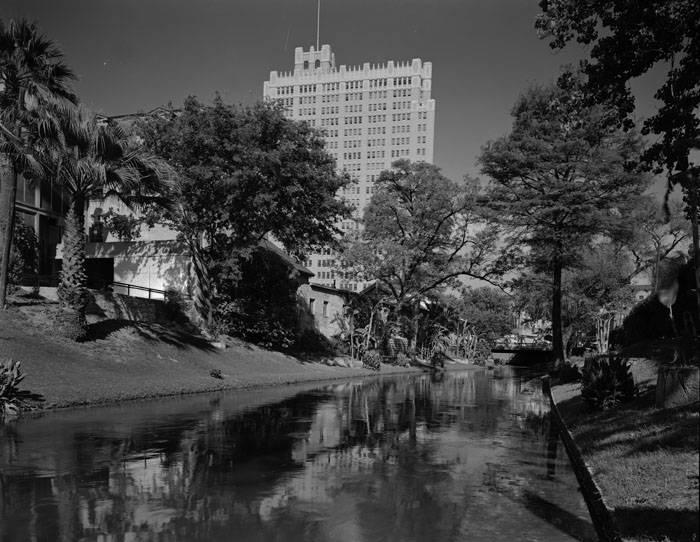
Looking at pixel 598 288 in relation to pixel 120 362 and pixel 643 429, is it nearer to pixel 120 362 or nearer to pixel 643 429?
pixel 120 362

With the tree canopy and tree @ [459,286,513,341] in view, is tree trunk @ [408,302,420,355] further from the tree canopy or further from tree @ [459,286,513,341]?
tree @ [459,286,513,341]

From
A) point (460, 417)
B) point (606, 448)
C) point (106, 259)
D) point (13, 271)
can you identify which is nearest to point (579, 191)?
point (460, 417)

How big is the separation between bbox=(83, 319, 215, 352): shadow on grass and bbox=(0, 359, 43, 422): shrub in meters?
7.12

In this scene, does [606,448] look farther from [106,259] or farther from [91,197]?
[106,259]

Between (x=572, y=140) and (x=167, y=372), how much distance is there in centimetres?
1966

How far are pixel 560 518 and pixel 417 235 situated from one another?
3758 centimetres

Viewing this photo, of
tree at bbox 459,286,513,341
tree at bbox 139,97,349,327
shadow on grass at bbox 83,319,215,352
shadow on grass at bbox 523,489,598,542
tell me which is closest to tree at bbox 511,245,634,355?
tree at bbox 459,286,513,341

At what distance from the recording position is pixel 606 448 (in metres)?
9.15

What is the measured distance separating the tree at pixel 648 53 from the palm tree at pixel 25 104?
1483cm

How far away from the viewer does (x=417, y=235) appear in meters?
44.1

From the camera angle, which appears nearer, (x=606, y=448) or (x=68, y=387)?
(x=606, y=448)

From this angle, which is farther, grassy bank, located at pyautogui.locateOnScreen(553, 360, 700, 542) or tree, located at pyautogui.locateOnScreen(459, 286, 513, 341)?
tree, located at pyautogui.locateOnScreen(459, 286, 513, 341)

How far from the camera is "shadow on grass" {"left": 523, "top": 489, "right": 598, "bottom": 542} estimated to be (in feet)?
21.1

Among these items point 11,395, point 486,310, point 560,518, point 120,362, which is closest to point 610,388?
point 560,518
